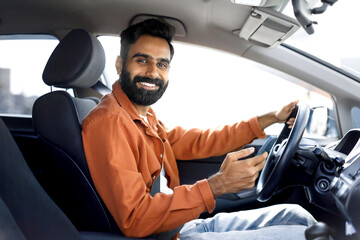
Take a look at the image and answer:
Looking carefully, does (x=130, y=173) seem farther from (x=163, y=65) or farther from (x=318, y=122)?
(x=318, y=122)

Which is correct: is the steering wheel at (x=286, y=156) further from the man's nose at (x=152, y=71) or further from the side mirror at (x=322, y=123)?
the side mirror at (x=322, y=123)

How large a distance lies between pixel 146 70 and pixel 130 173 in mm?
628

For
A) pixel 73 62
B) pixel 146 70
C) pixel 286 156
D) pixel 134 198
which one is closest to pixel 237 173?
pixel 286 156

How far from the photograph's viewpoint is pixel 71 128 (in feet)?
4.60

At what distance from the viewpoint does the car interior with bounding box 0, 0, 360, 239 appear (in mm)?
1152

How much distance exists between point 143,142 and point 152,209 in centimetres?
31

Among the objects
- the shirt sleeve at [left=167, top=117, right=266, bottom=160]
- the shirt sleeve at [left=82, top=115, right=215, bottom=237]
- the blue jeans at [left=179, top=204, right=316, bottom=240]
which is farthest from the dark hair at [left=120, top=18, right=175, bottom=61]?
the blue jeans at [left=179, top=204, right=316, bottom=240]

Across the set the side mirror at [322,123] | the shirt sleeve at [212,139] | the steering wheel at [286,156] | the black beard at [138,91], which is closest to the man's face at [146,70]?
the black beard at [138,91]

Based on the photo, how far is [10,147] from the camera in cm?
113

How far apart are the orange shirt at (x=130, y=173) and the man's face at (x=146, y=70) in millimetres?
79

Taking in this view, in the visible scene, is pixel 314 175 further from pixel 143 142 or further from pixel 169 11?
pixel 169 11

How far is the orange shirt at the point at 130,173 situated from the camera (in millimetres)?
1230

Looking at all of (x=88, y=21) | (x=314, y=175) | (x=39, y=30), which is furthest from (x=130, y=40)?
(x=314, y=175)

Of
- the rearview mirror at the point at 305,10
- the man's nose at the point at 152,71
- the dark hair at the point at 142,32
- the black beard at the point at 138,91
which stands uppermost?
the rearview mirror at the point at 305,10
